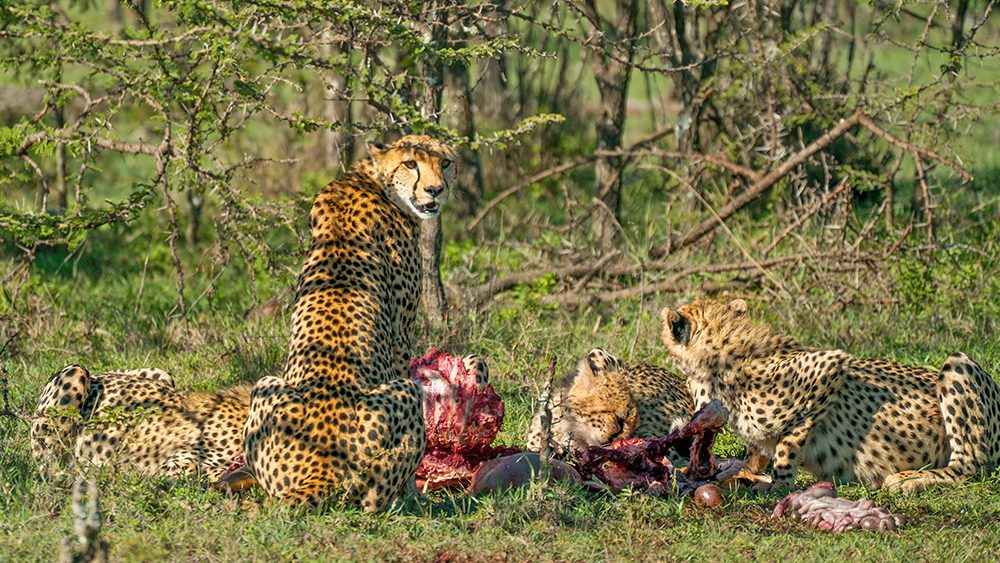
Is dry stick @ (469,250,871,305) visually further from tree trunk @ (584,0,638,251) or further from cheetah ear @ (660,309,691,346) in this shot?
cheetah ear @ (660,309,691,346)

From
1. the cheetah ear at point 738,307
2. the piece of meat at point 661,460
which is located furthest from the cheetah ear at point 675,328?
the piece of meat at point 661,460

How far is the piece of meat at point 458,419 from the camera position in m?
4.54

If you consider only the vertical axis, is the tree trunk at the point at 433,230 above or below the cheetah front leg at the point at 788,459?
above

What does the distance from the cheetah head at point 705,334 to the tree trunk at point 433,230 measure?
160cm

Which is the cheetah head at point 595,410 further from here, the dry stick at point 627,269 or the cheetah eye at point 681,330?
the dry stick at point 627,269

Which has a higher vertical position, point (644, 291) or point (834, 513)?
point (644, 291)

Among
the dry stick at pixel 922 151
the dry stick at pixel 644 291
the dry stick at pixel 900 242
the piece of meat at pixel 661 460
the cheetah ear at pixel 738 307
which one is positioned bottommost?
the piece of meat at pixel 661 460

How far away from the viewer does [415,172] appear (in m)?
4.62

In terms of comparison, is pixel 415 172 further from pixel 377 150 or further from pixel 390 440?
pixel 390 440

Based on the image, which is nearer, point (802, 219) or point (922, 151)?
point (922, 151)

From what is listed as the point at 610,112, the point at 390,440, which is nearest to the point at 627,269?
the point at 610,112

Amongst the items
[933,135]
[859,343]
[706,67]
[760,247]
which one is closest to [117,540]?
[859,343]

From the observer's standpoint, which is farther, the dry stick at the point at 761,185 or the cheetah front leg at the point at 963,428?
the dry stick at the point at 761,185

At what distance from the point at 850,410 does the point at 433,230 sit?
2.58 metres
